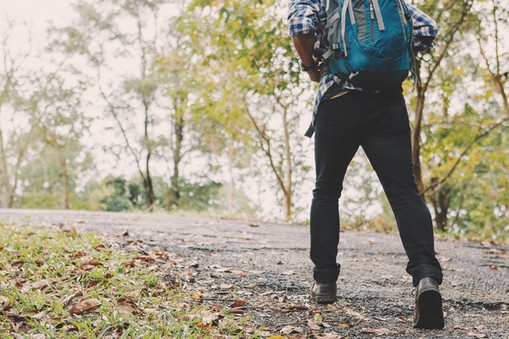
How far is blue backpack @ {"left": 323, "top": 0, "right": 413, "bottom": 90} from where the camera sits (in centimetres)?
237

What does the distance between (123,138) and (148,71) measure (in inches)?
145

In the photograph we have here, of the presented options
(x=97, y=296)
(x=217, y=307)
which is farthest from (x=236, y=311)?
(x=97, y=296)

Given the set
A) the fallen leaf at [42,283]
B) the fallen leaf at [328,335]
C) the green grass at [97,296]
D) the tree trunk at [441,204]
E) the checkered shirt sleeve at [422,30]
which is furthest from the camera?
the tree trunk at [441,204]

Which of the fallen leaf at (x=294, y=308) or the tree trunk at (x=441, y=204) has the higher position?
the tree trunk at (x=441, y=204)

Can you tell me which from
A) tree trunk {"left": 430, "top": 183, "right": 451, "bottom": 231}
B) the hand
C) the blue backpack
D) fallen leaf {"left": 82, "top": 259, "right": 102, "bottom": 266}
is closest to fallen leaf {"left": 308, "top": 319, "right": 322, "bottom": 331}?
the blue backpack

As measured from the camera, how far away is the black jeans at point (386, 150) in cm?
244

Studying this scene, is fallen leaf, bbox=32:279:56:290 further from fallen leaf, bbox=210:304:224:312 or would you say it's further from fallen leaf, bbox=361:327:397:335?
fallen leaf, bbox=361:327:397:335

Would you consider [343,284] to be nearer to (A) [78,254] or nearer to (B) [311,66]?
(B) [311,66]

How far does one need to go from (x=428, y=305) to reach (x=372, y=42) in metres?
1.30

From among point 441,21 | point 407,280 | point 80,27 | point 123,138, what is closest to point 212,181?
point 123,138

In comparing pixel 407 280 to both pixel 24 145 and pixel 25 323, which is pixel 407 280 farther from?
pixel 24 145

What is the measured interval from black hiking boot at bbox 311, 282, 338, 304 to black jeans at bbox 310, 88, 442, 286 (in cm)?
56

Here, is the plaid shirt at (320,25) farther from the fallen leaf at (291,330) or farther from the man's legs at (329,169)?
the fallen leaf at (291,330)

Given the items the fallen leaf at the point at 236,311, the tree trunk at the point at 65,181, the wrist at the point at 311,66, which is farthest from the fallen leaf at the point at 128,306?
the tree trunk at the point at 65,181
